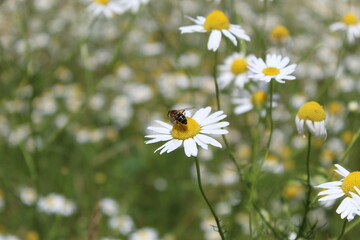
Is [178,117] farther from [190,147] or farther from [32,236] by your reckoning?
[32,236]

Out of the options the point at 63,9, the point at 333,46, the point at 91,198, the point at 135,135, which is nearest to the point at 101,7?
the point at 91,198

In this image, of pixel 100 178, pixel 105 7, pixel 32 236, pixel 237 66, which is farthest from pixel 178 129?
pixel 100 178

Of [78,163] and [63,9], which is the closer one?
[78,163]

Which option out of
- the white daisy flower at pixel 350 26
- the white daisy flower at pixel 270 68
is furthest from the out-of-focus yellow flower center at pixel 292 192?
the white daisy flower at pixel 270 68

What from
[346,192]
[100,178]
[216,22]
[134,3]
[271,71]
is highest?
[134,3]

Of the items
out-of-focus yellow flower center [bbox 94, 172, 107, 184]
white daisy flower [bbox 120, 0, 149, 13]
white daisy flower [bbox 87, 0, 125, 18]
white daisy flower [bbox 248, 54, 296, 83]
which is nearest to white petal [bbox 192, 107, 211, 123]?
white daisy flower [bbox 248, 54, 296, 83]

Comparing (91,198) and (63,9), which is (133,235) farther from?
(63,9)
